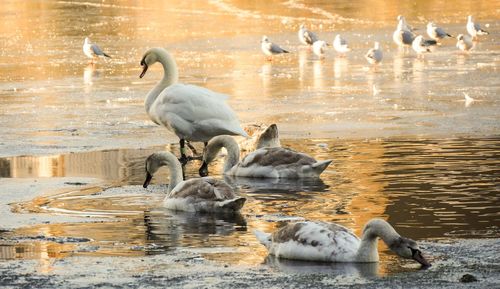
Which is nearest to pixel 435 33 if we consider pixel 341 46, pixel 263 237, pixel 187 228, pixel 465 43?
pixel 465 43

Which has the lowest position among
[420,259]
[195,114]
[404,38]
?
[420,259]

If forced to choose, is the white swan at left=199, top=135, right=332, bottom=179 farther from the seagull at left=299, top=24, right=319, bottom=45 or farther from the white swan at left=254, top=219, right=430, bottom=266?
the seagull at left=299, top=24, right=319, bottom=45

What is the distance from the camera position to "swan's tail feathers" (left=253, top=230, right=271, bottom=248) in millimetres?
9695

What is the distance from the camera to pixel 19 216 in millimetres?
11547

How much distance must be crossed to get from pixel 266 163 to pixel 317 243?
15.1ft

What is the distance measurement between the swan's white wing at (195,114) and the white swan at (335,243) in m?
5.60

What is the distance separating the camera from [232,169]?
14070 mm

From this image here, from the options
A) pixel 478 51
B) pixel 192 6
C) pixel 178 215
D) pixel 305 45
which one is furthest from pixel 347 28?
pixel 178 215

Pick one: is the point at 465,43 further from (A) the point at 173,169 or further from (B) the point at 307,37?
(A) the point at 173,169

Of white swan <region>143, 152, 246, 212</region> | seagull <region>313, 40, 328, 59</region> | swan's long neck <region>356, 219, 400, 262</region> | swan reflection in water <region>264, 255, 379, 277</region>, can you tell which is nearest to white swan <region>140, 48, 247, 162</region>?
white swan <region>143, 152, 246, 212</region>

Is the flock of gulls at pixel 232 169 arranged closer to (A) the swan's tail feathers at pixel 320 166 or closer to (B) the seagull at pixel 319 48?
(A) the swan's tail feathers at pixel 320 166

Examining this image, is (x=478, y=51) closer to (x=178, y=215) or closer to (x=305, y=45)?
(x=305, y=45)

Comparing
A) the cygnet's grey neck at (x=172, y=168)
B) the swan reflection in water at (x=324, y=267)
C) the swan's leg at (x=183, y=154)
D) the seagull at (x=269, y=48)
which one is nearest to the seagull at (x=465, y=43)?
the seagull at (x=269, y=48)

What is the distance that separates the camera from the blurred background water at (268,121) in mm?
10953
